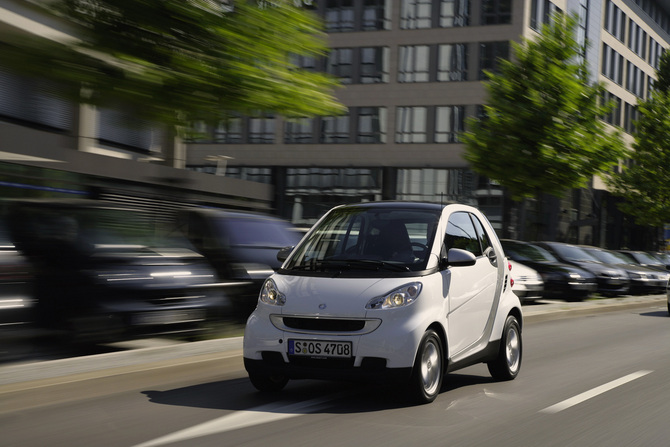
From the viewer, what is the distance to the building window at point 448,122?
46125 millimetres

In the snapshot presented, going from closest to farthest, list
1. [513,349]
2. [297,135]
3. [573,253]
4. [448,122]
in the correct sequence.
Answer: [513,349], [573,253], [448,122], [297,135]

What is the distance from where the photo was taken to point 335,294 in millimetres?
6805

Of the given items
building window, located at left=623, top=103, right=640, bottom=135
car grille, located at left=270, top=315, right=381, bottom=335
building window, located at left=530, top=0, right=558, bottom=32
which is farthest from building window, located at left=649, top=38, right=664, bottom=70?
car grille, located at left=270, top=315, right=381, bottom=335

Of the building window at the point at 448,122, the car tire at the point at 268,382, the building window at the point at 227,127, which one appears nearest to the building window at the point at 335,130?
the building window at the point at 448,122

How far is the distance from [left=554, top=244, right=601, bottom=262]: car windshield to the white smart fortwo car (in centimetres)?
1642

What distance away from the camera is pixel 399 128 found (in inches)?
1871

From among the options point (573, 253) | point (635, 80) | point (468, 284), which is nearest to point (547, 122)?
point (573, 253)

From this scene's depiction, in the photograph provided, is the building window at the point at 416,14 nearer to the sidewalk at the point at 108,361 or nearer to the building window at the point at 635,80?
the building window at the point at 635,80

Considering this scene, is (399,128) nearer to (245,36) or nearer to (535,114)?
(535,114)

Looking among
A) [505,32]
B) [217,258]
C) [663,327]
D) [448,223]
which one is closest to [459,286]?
[448,223]

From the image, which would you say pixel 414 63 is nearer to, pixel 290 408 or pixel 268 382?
pixel 268 382

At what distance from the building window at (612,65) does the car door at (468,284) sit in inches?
2017

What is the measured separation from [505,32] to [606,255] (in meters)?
20.3

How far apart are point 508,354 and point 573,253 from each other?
55.3 feet
